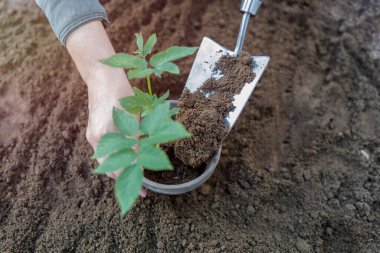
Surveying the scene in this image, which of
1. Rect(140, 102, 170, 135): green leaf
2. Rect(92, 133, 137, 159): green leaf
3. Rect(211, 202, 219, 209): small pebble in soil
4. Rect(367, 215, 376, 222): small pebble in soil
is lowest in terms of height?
Rect(367, 215, 376, 222): small pebble in soil

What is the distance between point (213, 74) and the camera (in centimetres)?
156

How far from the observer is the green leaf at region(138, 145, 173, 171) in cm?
99

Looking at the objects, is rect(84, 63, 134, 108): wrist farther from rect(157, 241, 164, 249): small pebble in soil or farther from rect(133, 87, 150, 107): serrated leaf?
rect(157, 241, 164, 249): small pebble in soil

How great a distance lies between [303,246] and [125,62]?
0.93m

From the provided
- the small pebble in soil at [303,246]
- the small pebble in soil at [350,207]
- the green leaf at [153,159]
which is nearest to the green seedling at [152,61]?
the green leaf at [153,159]

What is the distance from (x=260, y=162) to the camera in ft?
5.89

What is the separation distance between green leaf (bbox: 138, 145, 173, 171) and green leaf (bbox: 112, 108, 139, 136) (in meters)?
0.06

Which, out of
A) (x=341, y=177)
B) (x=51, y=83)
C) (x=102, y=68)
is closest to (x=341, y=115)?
(x=341, y=177)

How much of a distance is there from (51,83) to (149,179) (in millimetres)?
755

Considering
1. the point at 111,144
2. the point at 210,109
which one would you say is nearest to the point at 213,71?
the point at 210,109

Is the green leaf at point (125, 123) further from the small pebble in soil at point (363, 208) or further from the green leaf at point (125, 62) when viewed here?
the small pebble in soil at point (363, 208)

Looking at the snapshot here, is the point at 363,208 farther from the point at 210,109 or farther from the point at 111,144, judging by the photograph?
the point at 111,144

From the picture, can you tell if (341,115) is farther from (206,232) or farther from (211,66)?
(206,232)

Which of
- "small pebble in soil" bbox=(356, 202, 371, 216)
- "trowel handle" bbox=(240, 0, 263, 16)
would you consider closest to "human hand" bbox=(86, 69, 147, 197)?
"trowel handle" bbox=(240, 0, 263, 16)
